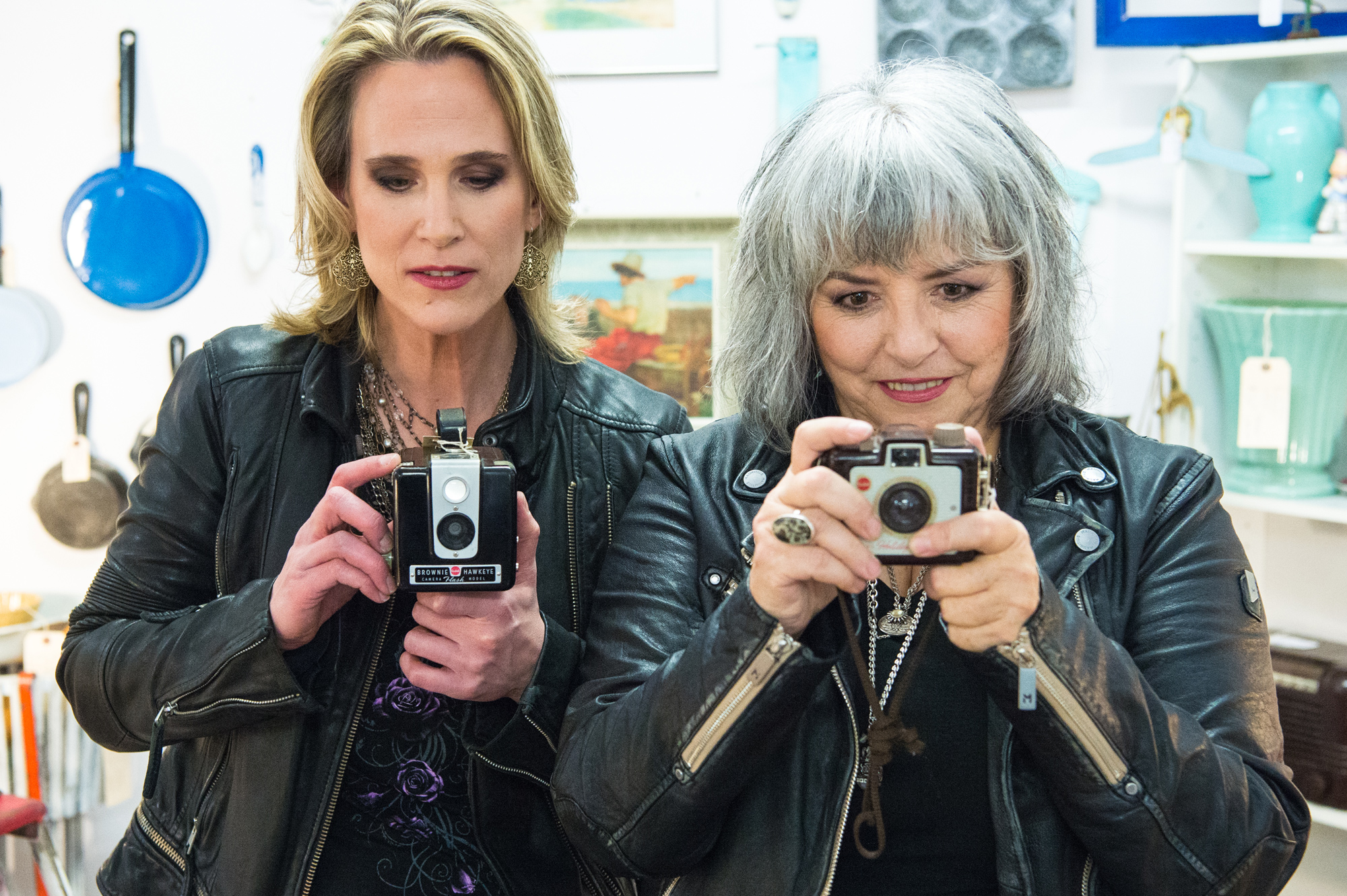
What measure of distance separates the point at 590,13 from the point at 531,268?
1.31 m

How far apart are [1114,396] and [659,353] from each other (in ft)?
3.17

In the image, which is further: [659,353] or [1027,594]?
[659,353]

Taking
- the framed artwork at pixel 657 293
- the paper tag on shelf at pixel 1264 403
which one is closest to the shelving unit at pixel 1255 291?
the paper tag on shelf at pixel 1264 403

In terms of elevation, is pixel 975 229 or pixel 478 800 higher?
pixel 975 229

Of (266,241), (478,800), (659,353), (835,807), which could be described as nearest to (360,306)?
(478,800)

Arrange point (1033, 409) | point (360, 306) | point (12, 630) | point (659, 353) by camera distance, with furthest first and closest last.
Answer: point (659, 353)
point (12, 630)
point (360, 306)
point (1033, 409)

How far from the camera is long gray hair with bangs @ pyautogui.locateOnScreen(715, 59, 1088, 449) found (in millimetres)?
1106

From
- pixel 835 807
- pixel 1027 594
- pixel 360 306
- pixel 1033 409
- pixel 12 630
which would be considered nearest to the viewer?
pixel 1027 594

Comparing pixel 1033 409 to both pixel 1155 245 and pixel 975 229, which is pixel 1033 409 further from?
pixel 1155 245

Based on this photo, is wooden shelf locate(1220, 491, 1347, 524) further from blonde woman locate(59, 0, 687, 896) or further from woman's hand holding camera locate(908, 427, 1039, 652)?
woman's hand holding camera locate(908, 427, 1039, 652)

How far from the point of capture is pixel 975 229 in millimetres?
1110

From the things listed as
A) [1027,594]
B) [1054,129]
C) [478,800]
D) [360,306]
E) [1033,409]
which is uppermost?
[1054,129]

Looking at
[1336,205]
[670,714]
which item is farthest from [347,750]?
[1336,205]

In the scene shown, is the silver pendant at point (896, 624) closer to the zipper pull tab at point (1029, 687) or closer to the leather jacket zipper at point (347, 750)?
the zipper pull tab at point (1029, 687)
